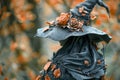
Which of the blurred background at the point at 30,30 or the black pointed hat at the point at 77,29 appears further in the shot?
the blurred background at the point at 30,30

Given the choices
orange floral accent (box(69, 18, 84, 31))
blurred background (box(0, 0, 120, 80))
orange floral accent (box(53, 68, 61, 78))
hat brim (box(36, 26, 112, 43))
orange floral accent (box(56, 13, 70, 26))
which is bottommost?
orange floral accent (box(53, 68, 61, 78))

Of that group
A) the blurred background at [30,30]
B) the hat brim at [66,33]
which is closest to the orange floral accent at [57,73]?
the hat brim at [66,33]

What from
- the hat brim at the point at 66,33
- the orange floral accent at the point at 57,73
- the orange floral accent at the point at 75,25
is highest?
the orange floral accent at the point at 75,25

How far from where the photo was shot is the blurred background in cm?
817

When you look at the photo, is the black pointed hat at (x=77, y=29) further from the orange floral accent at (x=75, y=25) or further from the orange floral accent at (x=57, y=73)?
the orange floral accent at (x=57, y=73)

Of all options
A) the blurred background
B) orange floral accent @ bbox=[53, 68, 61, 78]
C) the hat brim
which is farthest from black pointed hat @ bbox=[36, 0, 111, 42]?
the blurred background

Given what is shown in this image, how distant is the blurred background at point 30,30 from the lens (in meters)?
8.17

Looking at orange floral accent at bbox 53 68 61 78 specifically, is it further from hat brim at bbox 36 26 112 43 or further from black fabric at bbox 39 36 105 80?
hat brim at bbox 36 26 112 43

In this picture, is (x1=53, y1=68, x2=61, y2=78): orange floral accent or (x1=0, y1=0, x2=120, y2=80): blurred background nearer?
(x1=53, y1=68, x2=61, y2=78): orange floral accent

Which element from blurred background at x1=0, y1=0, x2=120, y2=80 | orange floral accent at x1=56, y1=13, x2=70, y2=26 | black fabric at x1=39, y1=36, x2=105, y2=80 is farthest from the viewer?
blurred background at x1=0, y1=0, x2=120, y2=80

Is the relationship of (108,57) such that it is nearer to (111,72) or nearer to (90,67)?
(111,72)

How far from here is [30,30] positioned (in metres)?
8.67

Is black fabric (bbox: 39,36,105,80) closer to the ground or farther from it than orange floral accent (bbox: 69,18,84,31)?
closer to the ground

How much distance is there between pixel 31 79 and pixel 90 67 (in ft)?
12.8
